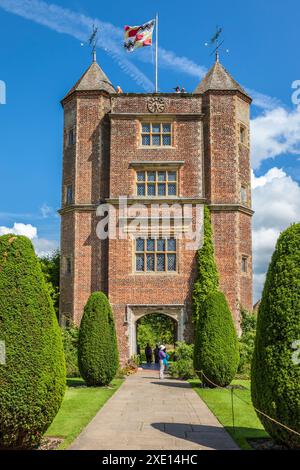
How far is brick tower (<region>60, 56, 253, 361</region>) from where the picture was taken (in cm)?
2409

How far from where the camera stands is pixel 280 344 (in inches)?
313

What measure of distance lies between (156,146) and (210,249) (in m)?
5.84

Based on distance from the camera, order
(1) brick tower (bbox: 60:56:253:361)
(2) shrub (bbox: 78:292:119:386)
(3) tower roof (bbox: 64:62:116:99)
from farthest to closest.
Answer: (3) tower roof (bbox: 64:62:116:99) < (1) brick tower (bbox: 60:56:253:361) < (2) shrub (bbox: 78:292:119:386)

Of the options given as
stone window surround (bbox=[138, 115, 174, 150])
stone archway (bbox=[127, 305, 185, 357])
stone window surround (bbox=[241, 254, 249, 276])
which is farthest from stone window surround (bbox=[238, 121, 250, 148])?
stone archway (bbox=[127, 305, 185, 357])

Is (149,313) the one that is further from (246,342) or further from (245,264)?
(245,264)

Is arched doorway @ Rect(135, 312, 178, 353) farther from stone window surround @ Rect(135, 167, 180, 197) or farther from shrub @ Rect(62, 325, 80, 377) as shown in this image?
shrub @ Rect(62, 325, 80, 377)

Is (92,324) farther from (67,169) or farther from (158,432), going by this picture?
(67,169)

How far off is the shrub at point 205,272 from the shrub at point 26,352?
50.1 ft

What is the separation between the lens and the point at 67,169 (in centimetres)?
2620

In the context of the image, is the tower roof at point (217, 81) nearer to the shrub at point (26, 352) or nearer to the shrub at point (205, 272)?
the shrub at point (205, 272)

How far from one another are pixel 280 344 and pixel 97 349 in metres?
10.0

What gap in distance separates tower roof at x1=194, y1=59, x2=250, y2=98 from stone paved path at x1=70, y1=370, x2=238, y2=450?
16.2 metres

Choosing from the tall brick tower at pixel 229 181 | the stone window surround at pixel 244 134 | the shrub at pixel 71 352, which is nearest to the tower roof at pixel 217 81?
the tall brick tower at pixel 229 181

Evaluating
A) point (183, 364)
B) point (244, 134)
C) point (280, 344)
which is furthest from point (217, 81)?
point (280, 344)
